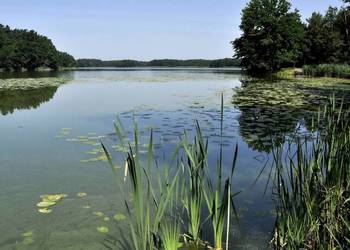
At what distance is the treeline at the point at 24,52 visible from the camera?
70.6m

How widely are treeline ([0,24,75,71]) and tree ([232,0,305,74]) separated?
4362 cm

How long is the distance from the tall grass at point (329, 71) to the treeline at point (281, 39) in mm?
8210

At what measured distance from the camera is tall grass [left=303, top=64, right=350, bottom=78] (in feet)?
108

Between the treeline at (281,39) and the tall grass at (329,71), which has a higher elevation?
the treeline at (281,39)

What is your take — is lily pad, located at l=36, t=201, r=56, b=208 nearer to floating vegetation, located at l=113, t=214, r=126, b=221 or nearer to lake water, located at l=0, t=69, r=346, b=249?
lake water, located at l=0, t=69, r=346, b=249

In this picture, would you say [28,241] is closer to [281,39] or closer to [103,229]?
[103,229]

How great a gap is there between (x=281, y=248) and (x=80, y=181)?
3544 mm

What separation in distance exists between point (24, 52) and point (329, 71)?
219ft

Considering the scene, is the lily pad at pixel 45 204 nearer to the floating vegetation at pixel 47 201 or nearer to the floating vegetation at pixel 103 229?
the floating vegetation at pixel 47 201

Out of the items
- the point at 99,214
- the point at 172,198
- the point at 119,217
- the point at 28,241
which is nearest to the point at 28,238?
the point at 28,241

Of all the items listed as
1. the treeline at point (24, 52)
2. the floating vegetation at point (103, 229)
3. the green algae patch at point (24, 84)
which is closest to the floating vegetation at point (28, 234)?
the floating vegetation at point (103, 229)

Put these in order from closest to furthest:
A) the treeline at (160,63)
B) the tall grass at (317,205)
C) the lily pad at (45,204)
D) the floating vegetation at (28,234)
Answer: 1. the tall grass at (317,205)
2. the floating vegetation at (28,234)
3. the lily pad at (45,204)
4. the treeline at (160,63)

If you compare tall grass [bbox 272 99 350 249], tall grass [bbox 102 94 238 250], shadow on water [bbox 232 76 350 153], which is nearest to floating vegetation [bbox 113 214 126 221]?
tall grass [bbox 102 94 238 250]

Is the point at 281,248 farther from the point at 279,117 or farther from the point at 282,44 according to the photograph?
the point at 282,44
